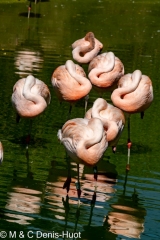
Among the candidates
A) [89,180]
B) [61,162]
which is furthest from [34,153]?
[89,180]

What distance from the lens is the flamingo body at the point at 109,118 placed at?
28.2 ft

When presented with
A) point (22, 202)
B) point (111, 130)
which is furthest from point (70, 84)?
point (22, 202)

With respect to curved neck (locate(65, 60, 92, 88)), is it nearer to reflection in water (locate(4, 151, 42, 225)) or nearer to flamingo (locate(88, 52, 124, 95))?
flamingo (locate(88, 52, 124, 95))

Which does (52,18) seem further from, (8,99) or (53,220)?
(53,220)

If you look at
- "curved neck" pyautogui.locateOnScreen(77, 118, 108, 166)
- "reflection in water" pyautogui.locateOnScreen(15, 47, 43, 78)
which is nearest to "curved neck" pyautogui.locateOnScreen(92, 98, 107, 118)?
"curved neck" pyautogui.locateOnScreen(77, 118, 108, 166)

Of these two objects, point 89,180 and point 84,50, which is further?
point 84,50

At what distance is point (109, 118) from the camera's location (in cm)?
877

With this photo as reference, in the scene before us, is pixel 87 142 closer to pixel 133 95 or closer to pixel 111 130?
pixel 111 130

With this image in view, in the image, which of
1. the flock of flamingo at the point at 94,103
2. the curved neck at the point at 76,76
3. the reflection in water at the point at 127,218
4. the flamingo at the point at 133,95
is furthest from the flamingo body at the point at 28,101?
the reflection in water at the point at 127,218

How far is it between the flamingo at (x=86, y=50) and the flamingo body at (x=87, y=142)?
19.4 feet

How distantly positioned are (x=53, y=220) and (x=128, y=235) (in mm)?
775

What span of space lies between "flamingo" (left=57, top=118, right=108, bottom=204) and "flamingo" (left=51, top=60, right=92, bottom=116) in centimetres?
242

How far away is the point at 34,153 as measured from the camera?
377 inches

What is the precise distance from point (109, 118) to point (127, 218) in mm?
1710
